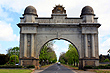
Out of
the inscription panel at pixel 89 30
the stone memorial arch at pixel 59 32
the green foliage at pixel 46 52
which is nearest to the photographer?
the stone memorial arch at pixel 59 32

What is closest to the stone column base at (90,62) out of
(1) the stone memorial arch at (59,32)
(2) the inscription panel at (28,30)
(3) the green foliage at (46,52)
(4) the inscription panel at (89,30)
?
(1) the stone memorial arch at (59,32)

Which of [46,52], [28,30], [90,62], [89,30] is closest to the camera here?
[90,62]

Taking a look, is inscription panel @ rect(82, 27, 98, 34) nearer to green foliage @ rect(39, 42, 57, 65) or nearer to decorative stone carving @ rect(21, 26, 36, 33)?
decorative stone carving @ rect(21, 26, 36, 33)

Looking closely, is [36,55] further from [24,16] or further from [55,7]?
[55,7]

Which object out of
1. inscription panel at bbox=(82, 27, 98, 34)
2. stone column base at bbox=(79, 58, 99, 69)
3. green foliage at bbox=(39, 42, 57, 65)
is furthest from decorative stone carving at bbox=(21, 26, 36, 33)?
green foliage at bbox=(39, 42, 57, 65)

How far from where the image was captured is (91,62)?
28.6 metres

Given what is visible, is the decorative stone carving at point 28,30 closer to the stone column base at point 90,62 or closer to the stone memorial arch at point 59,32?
the stone memorial arch at point 59,32

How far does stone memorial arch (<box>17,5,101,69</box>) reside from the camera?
28938mm

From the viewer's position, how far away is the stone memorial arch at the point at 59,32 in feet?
94.9

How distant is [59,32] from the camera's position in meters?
29.8

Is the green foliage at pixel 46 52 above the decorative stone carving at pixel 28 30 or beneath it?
beneath

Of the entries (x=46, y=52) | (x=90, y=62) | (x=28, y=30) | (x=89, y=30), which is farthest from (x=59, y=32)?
(x=46, y=52)

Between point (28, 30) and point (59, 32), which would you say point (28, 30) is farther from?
point (59, 32)

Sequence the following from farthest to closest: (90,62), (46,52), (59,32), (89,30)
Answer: (46,52), (59,32), (89,30), (90,62)
